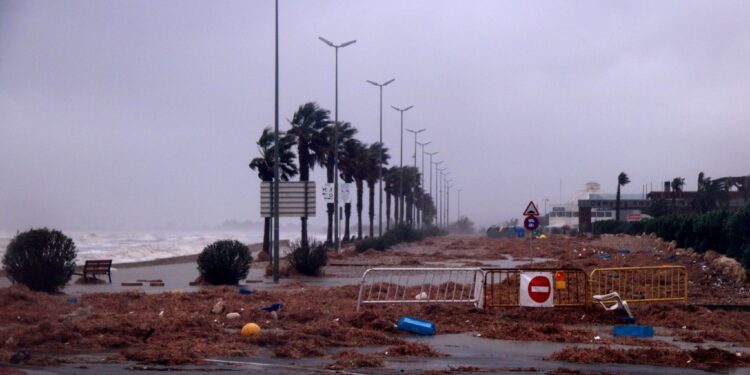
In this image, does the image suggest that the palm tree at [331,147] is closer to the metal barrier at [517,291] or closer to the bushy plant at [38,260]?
the bushy plant at [38,260]

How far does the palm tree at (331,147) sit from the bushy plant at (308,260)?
56.4 feet

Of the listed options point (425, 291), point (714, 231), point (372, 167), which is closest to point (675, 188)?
point (372, 167)

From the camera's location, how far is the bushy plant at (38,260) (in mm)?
25578

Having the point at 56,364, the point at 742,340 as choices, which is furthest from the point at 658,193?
the point at 56,364

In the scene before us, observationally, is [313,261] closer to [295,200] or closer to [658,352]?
[295,200]

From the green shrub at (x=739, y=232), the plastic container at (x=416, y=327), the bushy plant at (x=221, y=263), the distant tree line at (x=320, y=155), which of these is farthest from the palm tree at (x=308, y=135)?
the plastic container at (x=416, y=327)

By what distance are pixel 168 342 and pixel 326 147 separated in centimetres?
4353

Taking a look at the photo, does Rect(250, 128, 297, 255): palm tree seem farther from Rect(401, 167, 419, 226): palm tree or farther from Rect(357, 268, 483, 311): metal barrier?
Rect(401, 167, 419, 226): palm tree

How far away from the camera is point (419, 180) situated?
12169cm

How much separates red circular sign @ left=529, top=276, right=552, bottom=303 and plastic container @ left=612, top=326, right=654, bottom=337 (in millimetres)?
2466

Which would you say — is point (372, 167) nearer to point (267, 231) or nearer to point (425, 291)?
point (267, 231)

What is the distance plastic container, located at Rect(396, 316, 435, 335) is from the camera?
15.8 m

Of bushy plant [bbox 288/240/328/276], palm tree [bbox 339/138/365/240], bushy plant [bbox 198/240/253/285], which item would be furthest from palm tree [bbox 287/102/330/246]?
bushy plant [bbox 198/240/253/285]

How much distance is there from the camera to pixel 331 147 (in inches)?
2331
